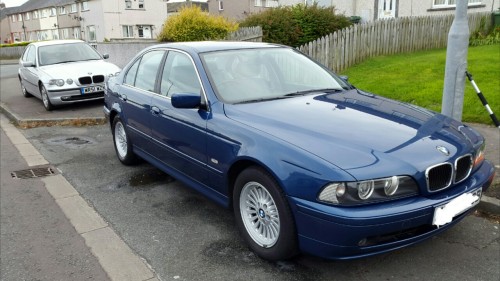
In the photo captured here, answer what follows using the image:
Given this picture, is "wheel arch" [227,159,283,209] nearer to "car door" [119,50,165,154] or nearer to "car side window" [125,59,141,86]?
"car door" [119,50,165,154]

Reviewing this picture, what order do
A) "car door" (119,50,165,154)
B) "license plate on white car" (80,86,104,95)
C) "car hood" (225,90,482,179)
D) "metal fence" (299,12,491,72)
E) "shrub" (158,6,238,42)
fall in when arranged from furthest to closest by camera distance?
"shrub" (158,6,238,42)
"metal fence" (299,12,491,72)
"license plate on white car" (80,86,104,95)
"car door" (119,50,165,154)
"car hood" (225,90,482,179)

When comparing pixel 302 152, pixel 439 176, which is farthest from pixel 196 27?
pixel 439 176

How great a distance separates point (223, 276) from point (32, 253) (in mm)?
1652

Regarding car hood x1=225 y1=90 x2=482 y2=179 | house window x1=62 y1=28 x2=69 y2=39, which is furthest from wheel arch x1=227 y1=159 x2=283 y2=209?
house window x1=62 y1=28 x2=69 y2=39

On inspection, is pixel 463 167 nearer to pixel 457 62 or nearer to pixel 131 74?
pixel 457 62

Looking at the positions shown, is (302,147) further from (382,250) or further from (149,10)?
(149,10)

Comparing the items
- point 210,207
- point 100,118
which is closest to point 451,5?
point 100,118

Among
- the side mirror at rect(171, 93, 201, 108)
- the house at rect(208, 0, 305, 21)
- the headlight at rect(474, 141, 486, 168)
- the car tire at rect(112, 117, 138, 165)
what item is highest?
the house at rect(208, 0, 305, 21)

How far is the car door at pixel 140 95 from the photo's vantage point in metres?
4.77

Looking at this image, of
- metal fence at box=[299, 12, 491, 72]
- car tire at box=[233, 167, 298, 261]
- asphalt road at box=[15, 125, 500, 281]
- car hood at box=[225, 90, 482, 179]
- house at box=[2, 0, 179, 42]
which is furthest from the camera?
house at box=[2, 0, 179, 42]

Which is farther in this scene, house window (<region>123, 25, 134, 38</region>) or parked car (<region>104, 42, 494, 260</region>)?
house window (<region>123, 25, 134, 38</region>)

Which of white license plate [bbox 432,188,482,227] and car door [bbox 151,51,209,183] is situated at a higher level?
car door [bbox 151,51,209,183]

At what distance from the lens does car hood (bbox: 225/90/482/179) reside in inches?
111

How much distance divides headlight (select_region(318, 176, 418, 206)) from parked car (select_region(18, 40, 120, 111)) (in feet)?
25.5
